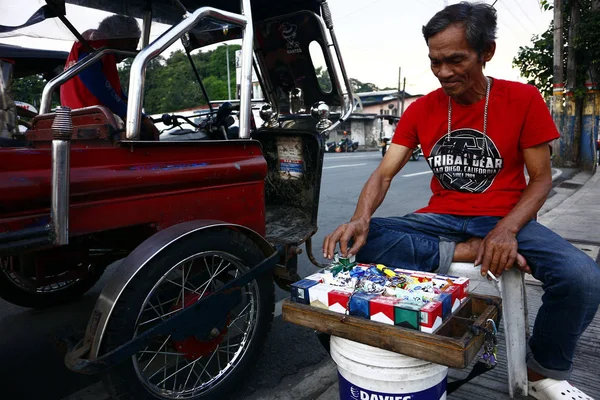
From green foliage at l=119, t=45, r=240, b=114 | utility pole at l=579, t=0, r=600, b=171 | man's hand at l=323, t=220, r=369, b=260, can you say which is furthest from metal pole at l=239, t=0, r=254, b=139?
utility pole at l=579, t=0, r=600, b=171

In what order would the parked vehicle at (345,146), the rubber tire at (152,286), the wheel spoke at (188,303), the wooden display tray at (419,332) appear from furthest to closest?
the parked vehicle at (345,146) → the wheel spoke at (188,303) → the rubber tire at (152,286) → the wooden display tray at (419,332)

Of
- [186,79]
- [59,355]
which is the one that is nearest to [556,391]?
[59,355]

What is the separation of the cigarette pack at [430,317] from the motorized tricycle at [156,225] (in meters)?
0.89

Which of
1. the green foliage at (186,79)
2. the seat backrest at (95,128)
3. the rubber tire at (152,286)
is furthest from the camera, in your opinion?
the green foliage at (186,79)

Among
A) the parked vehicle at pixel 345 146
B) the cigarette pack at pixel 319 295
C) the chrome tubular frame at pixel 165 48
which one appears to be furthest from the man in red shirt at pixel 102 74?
the parked vehicle at pixel 345 146

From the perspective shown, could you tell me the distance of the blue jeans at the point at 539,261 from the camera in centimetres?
175

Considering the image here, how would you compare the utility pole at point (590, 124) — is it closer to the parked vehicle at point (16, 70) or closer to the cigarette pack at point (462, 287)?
the cigarette pack at point (462, 287)

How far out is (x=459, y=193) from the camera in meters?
2.26

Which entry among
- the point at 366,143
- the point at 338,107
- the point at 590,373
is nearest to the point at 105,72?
the point at 338,107

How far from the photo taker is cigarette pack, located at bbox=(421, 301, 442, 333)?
57.9 inches

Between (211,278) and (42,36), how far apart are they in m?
1.90

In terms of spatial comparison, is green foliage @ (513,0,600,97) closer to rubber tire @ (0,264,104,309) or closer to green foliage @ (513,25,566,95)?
green foliage @ (513,25,566,95)

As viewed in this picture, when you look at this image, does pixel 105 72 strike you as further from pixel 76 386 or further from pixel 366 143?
pixel 366 143

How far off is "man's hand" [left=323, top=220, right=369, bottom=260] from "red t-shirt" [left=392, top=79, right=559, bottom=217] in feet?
1.47
